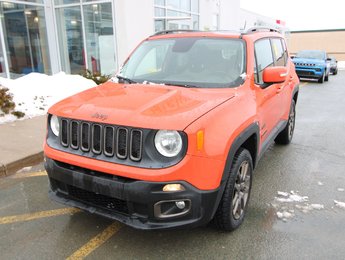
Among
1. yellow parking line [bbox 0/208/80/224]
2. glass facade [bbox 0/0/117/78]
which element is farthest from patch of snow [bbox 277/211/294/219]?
glass facade [bbox 0/0/117/78]

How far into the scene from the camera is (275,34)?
17.4 ft

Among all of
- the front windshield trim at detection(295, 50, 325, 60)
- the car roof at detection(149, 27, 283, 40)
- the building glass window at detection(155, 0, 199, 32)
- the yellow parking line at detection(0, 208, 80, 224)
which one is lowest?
the yellow parking line at detection(0, 208, 80, 224)

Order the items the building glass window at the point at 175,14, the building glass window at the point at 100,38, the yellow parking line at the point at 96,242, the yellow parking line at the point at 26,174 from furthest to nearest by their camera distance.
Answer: the building glass window at the point at 175,14, the building glass window at the point at 100,38, the yellow parking line at the point at 26,174, the yellow parking line at the point at 96,242

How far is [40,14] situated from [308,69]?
12259 mm

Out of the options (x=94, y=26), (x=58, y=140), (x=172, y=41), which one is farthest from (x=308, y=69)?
(x=58, y=140)

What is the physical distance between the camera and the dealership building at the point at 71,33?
11336 mm

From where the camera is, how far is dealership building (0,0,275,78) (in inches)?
446

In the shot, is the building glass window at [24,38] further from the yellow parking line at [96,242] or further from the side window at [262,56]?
the yellow parking line at [96,242]

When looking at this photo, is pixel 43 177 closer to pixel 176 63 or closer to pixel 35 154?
pixel 35 154

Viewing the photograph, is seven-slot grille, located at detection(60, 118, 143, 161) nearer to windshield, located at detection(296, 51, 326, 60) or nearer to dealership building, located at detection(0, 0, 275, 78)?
dealership building, located at detection(0, 0, 275, 78)

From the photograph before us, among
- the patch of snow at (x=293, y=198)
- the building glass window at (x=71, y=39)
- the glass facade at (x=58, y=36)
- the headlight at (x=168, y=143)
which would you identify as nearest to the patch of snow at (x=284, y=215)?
the patch of snow at (x=293, y=198)

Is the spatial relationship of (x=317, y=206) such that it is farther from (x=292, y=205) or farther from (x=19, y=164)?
(x=19, y=164)

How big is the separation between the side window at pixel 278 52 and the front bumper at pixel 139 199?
2882mm

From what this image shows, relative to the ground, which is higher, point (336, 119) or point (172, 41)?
point (172, 41)
